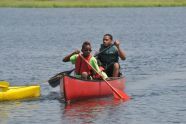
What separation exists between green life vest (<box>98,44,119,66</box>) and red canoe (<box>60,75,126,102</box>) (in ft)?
1.99

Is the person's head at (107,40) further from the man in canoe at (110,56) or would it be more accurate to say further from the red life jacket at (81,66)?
the red life jacket at (81,66)

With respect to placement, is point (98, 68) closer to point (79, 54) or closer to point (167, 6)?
point (79, 54)

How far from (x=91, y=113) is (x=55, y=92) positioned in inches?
139

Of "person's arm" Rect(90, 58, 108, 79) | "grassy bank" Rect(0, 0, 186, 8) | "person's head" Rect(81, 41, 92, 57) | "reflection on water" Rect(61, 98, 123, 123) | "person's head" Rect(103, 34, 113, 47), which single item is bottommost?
"reflection on water" Rect(61, 98, 123, 123)

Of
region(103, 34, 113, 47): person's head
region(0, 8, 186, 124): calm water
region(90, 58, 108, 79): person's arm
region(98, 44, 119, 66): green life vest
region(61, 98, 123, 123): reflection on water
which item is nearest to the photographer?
region(61, 98, 123, 123): reflection on water

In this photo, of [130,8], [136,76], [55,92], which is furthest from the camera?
[130,8]

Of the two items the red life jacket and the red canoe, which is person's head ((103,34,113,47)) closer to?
the red canoe

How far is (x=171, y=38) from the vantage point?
161 feet

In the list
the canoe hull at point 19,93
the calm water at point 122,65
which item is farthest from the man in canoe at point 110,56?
the canoe hull at point 19,93

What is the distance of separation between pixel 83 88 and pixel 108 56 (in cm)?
214

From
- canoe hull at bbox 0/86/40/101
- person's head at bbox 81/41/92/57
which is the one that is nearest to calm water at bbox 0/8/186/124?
canoe hull at bbox 0/86/40/101

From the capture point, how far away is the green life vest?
22688mm

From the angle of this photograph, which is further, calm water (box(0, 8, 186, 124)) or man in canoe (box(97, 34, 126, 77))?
man in canoe (box(97, 34, 126, 77))

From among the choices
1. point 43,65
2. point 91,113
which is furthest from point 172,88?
point 43,65
